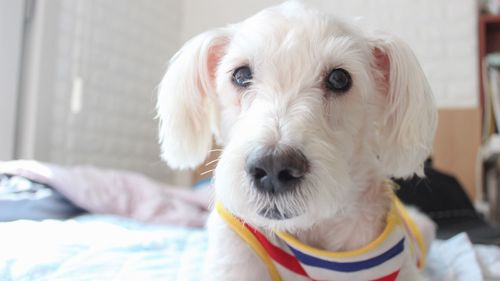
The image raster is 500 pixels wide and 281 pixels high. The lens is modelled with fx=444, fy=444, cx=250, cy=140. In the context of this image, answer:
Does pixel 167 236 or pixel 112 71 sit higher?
pixel 112 71

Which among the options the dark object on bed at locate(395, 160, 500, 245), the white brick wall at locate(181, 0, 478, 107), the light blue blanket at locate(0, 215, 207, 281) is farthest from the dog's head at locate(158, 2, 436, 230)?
the white brick wall at locate(181, 0, 478, 107)

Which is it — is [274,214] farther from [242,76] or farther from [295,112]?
[242,76]

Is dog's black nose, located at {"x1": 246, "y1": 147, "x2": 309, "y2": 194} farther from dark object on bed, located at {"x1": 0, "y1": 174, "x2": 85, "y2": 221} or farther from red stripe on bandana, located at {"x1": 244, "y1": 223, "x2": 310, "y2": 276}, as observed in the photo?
dark object on bed, located at {"x1": 0, "y1": 174, "x2": 85, "y2": 221}

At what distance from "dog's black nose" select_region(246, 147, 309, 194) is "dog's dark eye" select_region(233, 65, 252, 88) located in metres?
0.24

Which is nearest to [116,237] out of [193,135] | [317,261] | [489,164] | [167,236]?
[167,236]

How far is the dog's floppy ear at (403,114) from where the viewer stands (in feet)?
2.70

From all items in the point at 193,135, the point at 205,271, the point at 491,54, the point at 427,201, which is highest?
the point at 491,54

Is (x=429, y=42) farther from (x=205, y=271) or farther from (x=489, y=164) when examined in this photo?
(x=205, y=271)

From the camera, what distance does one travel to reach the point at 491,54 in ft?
8.43

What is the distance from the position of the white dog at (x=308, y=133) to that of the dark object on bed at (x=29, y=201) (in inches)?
21.6

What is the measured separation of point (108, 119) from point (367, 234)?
1819mm

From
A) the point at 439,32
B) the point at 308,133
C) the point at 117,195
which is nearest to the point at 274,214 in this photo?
the point at 308,133

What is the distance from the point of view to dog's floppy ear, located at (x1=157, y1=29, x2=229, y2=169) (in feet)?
3.04

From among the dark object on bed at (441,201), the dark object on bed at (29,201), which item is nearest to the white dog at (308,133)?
the dark object on bed at (29,201)
